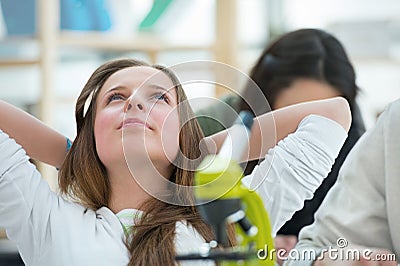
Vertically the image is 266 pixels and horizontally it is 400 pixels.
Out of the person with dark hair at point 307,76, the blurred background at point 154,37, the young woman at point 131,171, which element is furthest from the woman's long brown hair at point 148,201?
the blurred background at point 154,37

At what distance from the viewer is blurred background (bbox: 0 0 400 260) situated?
210 cm

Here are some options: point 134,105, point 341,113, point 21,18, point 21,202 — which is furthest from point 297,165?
point 21,18

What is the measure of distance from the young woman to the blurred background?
29.5 inches

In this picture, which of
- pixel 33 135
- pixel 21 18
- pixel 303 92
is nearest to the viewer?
pixel 33 135

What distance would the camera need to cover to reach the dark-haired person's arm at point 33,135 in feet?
3.05

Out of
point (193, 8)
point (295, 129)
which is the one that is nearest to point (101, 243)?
point (295, 129)

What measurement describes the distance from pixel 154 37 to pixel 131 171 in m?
1.58

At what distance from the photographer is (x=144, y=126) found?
2.73 feet

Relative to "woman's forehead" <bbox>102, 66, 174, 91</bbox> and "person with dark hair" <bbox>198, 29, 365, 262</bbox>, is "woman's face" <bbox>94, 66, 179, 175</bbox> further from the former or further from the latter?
"person with dark hair" <bbox>198, 29, 365, 262</bbox>

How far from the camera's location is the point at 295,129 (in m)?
0.95

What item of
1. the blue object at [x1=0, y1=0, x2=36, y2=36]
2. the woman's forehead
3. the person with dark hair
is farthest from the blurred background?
the woman's forehead

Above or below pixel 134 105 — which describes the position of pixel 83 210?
below

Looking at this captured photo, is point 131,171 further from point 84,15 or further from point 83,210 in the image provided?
point 84,15

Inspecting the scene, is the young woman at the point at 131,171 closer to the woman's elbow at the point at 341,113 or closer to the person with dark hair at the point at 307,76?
the woman's elbow at the point at 341,113
